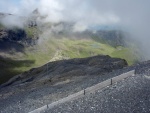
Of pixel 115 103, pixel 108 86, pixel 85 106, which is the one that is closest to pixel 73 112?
pixel 85 106

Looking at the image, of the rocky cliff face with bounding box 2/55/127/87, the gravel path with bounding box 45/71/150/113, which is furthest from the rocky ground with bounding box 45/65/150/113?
the rocky cliff face with bounding box 2/55/127/87

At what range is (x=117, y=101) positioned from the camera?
22.6 m

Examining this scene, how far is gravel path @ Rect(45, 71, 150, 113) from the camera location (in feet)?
70.3

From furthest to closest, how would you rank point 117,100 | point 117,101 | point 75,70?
point 75,70 → point 117,100 → point 117,101

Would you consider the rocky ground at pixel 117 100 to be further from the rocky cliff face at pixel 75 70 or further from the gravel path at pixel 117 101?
the rocky cliff face at pixel 75 70

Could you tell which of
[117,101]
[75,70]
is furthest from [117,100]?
[75,70]

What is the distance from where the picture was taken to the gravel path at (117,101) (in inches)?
843

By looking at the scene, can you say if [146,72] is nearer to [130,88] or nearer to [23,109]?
[130,88]

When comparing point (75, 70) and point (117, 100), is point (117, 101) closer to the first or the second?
point (117, 100)

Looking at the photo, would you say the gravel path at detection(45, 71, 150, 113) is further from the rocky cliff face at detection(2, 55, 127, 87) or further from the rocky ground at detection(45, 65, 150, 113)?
the rocky cliff face at detection(2, 55, 127, 87)

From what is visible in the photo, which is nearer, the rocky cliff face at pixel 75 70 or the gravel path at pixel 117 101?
the gravel path at pixel 117 101

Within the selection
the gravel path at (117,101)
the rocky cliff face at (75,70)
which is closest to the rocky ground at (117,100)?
the gravel path at (117,101)

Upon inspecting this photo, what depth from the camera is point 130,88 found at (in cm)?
2456

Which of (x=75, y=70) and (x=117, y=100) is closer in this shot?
(x=117, y=100)
